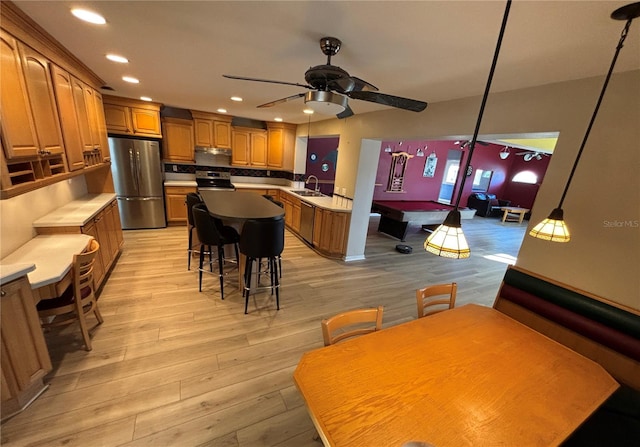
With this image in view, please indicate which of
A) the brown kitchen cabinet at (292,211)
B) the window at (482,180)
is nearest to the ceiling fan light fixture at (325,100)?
the brown kitchen cabinet at (292,211)

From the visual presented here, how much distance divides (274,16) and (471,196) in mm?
9969

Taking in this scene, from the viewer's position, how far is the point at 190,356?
2.12m

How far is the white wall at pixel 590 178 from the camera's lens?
63.8 inches

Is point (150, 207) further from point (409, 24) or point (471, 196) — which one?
point (471, 196)

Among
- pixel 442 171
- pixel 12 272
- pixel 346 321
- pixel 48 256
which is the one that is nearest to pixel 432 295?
pixel 346 321

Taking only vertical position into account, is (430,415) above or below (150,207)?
above

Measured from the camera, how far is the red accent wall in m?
7.39

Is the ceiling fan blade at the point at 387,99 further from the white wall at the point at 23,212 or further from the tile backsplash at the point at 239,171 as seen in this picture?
the tile backsplash at the point at 239,171

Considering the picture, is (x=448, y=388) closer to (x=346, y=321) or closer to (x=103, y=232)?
(x=346, y=321)

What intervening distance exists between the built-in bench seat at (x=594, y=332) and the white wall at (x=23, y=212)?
12.9 ft

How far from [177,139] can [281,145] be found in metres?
2.25

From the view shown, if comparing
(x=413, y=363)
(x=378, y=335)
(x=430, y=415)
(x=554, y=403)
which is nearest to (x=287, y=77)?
(x=378, y=335)

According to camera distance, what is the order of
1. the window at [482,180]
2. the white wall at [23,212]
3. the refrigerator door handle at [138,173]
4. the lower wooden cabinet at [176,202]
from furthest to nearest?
the window at [482,180], the lower wooden cabinet at [176,202], the refrigerator door handle at [138,173], the white wall at [23,212]

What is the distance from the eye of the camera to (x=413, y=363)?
1.31 metres
